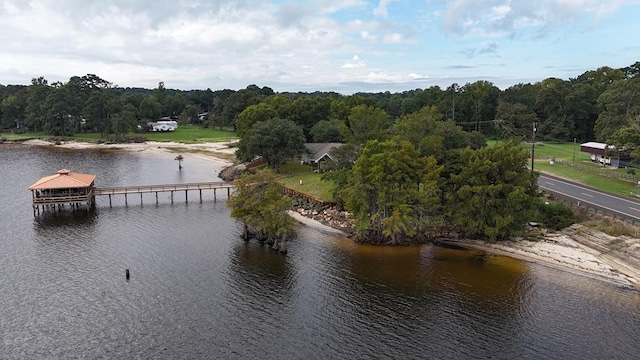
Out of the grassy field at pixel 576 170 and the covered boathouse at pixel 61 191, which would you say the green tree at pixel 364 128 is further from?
the covered boathouse at pixel 61 191

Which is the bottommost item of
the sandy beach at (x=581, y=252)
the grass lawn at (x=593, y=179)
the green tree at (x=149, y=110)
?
the sandy beach at (x=581, y=252)

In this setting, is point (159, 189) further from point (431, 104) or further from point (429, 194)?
point (431, 104)

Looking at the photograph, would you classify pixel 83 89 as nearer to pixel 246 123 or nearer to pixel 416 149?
pixel 246 123

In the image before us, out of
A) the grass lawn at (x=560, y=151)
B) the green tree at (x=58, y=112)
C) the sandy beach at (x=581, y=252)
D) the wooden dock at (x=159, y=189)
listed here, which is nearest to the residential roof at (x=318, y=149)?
the wooden dock at (x=159, y=189)

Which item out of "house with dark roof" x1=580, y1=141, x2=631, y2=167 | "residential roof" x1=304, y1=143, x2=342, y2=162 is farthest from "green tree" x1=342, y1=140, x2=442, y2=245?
"house with dark roof" x1=580, y1=141, x2=631, y2=167

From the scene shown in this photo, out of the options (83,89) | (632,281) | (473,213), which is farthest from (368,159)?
(83,89)
